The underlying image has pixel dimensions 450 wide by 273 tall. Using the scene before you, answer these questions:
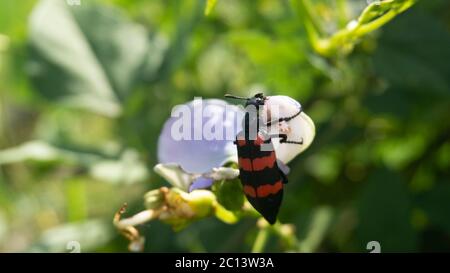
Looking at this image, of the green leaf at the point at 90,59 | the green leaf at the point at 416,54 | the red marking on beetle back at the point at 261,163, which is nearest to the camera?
the red marking on beetle back at the point at 261,163

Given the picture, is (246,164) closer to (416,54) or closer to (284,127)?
(284,127)

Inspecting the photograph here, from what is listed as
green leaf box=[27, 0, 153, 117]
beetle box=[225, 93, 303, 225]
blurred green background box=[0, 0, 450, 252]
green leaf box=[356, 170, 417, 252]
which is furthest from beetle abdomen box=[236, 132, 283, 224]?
green leaf box=[27, 0, 153, 117]

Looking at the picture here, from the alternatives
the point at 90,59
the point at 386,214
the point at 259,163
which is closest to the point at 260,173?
the point at 259,163

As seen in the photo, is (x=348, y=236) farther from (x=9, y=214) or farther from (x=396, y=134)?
(x=9, y=214)

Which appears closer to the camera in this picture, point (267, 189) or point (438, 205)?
point (267, 189)

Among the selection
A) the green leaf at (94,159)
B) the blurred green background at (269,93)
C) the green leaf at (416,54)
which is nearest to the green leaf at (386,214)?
the blurred green background at (269,93)

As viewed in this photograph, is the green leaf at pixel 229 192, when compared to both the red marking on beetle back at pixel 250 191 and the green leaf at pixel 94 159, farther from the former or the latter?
the green leaf at pixel 94 159

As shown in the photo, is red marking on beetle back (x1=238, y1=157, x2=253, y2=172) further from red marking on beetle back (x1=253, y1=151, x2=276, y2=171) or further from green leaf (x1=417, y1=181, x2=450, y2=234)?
green leaf (x1=417, y1=181, x2=450, y2=234)

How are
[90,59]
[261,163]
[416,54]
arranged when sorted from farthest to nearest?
[90,59]
[416,54]
[261,163]
